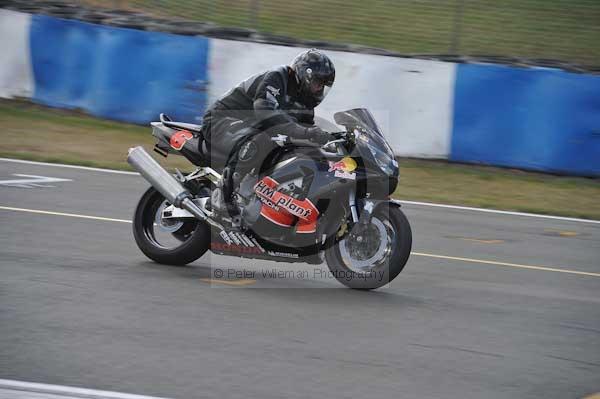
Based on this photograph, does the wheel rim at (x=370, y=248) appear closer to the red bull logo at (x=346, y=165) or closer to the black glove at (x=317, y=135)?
the red bull logo at (x=346, y=165)

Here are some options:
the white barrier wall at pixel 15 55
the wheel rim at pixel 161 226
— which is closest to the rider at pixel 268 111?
the wheel rim at pixel 161 226

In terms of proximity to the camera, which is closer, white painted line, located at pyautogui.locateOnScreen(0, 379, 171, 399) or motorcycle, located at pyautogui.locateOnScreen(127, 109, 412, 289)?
white painted line, located at pyautogui.locateOnScreen(0, 379, 171, 399)

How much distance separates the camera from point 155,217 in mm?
7574

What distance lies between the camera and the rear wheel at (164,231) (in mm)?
7293

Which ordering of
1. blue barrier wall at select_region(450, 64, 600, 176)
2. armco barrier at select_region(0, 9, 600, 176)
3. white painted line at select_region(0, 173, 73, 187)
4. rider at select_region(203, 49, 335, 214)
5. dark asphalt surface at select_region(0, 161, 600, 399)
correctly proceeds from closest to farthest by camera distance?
1. dark asphalt surface at select_region(0, 161, 600, 399)
2. rider at select_region(203, 49, 335, 214)
3. white painted line at select_region(0, 173, 73, 187)
4. blue barrier wall at select_region(450, 64, 600, 176)
5. armco barrier at select_region(0, 9, 600, 176)

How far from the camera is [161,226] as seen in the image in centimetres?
748

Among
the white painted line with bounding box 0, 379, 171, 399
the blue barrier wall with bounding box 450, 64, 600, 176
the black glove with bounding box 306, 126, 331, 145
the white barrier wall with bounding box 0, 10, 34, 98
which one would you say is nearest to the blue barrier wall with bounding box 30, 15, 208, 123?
the white barrier wall with bounding box 0, 10, 34, 98

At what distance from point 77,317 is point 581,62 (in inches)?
378

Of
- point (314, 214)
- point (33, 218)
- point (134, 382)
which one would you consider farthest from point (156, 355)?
point (33, 218)

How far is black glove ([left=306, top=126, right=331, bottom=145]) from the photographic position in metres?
6.63

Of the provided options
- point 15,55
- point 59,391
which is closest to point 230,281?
point 59,391

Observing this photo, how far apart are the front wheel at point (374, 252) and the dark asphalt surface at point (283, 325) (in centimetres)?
14

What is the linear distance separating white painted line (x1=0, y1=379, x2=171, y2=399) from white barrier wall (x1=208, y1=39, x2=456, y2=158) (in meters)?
8.69

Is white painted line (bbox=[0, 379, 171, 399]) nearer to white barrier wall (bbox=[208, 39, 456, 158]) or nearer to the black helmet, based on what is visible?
the black helmet
